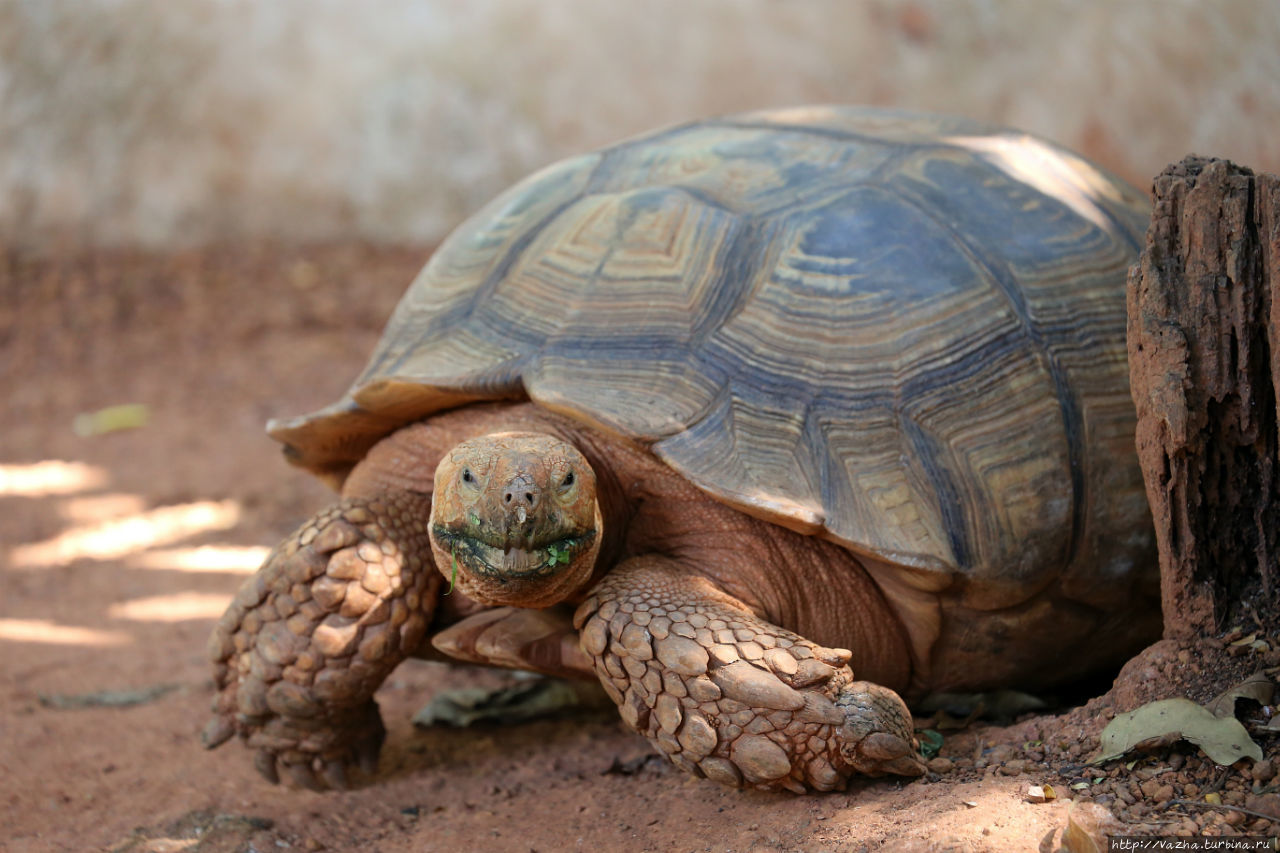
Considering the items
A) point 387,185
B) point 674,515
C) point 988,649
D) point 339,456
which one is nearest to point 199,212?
point 387,185

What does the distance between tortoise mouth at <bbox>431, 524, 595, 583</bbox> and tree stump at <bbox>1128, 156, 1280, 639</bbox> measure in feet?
3.96

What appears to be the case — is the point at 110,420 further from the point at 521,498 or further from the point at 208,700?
the point at 521,498

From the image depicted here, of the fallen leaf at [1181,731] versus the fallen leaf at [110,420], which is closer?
the fallen leaf at [1181,731]

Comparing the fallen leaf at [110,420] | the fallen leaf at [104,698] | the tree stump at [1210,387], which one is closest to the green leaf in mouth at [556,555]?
the tree stump at [1210,387]

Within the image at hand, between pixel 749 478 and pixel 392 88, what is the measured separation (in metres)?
5.89

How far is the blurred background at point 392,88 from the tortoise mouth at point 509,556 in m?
5.25

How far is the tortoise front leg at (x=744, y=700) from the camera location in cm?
223

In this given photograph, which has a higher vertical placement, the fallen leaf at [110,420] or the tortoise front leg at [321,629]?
the fallen leaf at [110,420]

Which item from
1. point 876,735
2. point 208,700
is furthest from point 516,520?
point 208,700

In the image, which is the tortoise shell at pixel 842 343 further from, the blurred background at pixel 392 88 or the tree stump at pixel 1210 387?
the blurred background at pixel 392 88

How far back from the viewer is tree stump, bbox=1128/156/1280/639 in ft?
7.15

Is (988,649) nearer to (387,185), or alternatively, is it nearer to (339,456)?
(339,456)

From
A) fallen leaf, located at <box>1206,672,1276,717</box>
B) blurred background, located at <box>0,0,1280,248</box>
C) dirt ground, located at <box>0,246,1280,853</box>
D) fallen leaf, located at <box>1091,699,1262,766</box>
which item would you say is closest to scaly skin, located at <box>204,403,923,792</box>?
dirt ground, located at <box>0,246,1280,853</box>

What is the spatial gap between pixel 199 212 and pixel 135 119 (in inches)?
27.9
